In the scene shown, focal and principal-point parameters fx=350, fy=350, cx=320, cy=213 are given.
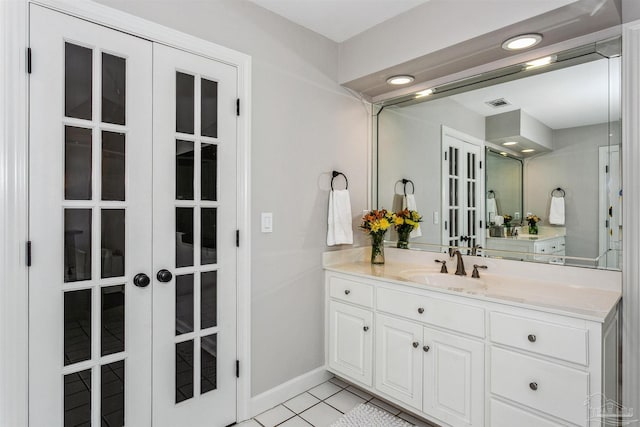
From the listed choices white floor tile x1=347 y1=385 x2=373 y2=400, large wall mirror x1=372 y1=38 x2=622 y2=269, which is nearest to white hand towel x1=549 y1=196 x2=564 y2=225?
large wall mirror x1=372 y1=38 x2=622 y2=269

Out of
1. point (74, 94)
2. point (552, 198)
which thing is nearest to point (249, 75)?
point (74, 94)

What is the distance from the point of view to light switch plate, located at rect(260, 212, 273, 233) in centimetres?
226

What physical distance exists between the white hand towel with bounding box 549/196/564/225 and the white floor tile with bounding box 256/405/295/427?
2.02 meters

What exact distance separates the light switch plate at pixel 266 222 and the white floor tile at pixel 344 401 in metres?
1.24

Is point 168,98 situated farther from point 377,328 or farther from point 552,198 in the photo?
point 552,198

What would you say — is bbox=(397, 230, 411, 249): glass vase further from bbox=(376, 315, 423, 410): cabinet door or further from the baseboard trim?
the baseboard trim

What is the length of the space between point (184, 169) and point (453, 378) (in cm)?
185

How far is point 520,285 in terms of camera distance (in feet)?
6.61

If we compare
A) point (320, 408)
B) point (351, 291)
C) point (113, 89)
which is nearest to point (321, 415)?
point (320, 408)

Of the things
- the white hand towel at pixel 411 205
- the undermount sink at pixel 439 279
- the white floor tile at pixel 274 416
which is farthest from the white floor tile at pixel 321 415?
the white hand towel at pixel 411 205

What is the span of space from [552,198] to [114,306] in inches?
98.4

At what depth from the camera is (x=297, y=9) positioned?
2.27 meters

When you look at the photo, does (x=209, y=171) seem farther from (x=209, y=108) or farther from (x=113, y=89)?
(x=113, y=89)

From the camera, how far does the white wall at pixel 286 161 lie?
2211 millimetres
